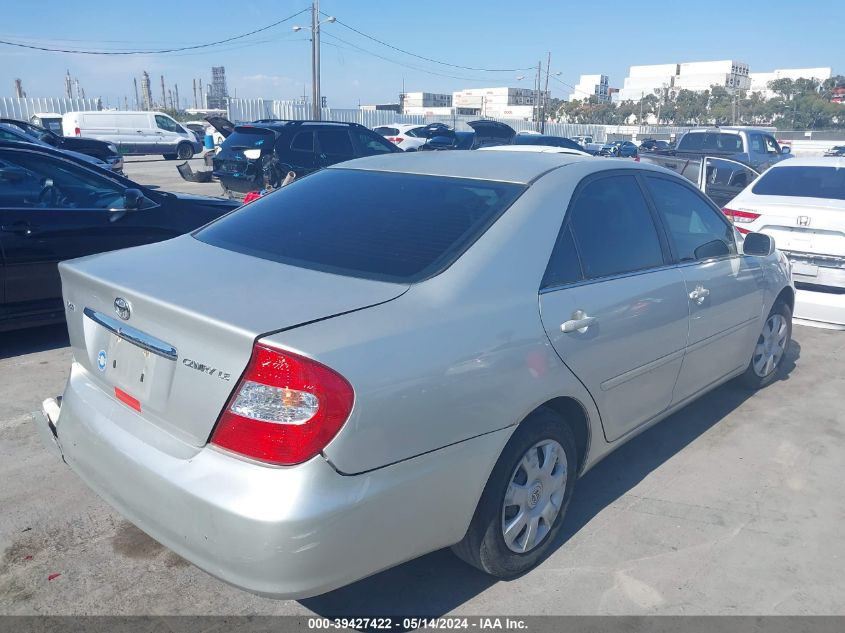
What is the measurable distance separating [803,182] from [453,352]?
21.2 ft

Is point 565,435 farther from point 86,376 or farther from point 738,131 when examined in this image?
point 738,131

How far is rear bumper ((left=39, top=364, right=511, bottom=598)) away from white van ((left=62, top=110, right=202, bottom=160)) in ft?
95.6

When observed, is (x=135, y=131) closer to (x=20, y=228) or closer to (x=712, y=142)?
(x=712, y=142)

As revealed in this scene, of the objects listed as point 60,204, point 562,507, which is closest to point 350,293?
point 562,507

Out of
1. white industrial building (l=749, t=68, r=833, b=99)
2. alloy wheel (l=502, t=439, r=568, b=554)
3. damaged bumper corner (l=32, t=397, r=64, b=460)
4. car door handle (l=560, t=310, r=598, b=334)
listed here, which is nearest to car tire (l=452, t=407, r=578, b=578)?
alloy wheel (l=502, t=439, r=568, b=554)

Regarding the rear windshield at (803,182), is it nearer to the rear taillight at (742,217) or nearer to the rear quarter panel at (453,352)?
the rear taillight at (742,217)

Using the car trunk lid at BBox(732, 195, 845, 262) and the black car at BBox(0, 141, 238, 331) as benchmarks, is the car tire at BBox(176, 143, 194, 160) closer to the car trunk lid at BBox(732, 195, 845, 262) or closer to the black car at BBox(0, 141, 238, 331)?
the black car at BBox(0, 141, 238, 331)

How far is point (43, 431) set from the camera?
293cm

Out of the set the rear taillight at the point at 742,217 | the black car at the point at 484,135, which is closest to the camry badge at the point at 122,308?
the rear taillight at the point at 742,217

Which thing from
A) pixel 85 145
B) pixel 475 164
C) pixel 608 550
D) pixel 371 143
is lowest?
pixel 85 145

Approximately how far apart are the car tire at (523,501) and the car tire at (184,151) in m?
29.6

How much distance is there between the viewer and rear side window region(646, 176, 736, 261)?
377cm

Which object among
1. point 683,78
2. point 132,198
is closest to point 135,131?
point 132,198

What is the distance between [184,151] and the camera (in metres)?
29.7
